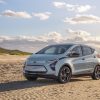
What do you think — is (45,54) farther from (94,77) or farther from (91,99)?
(91,99)

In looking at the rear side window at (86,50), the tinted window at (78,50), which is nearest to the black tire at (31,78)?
the tinted window at (78,50)

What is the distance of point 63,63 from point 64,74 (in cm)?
46

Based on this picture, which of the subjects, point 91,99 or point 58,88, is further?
point 58,88

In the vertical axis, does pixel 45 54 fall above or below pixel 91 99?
above

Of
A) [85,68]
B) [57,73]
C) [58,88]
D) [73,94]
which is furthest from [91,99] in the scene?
[85,68]

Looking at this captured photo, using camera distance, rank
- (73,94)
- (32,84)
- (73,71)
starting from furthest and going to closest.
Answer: (73,71) → (32,84) → (73,94)

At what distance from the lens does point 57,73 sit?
18391 millimetres

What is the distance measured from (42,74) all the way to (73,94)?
10.8ft

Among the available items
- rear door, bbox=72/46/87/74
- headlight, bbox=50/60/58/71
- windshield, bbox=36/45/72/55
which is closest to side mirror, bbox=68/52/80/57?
rear door, bbox=72/46/87/74

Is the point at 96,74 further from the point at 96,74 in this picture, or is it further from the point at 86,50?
the point at 86,50

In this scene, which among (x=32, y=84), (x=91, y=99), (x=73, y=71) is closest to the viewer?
(x=91, y=99)

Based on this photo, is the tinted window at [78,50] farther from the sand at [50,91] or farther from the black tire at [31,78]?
the black tire at [31,78]

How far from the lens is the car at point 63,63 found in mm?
18422

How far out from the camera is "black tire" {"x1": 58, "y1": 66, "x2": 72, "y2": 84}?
60.7ft
